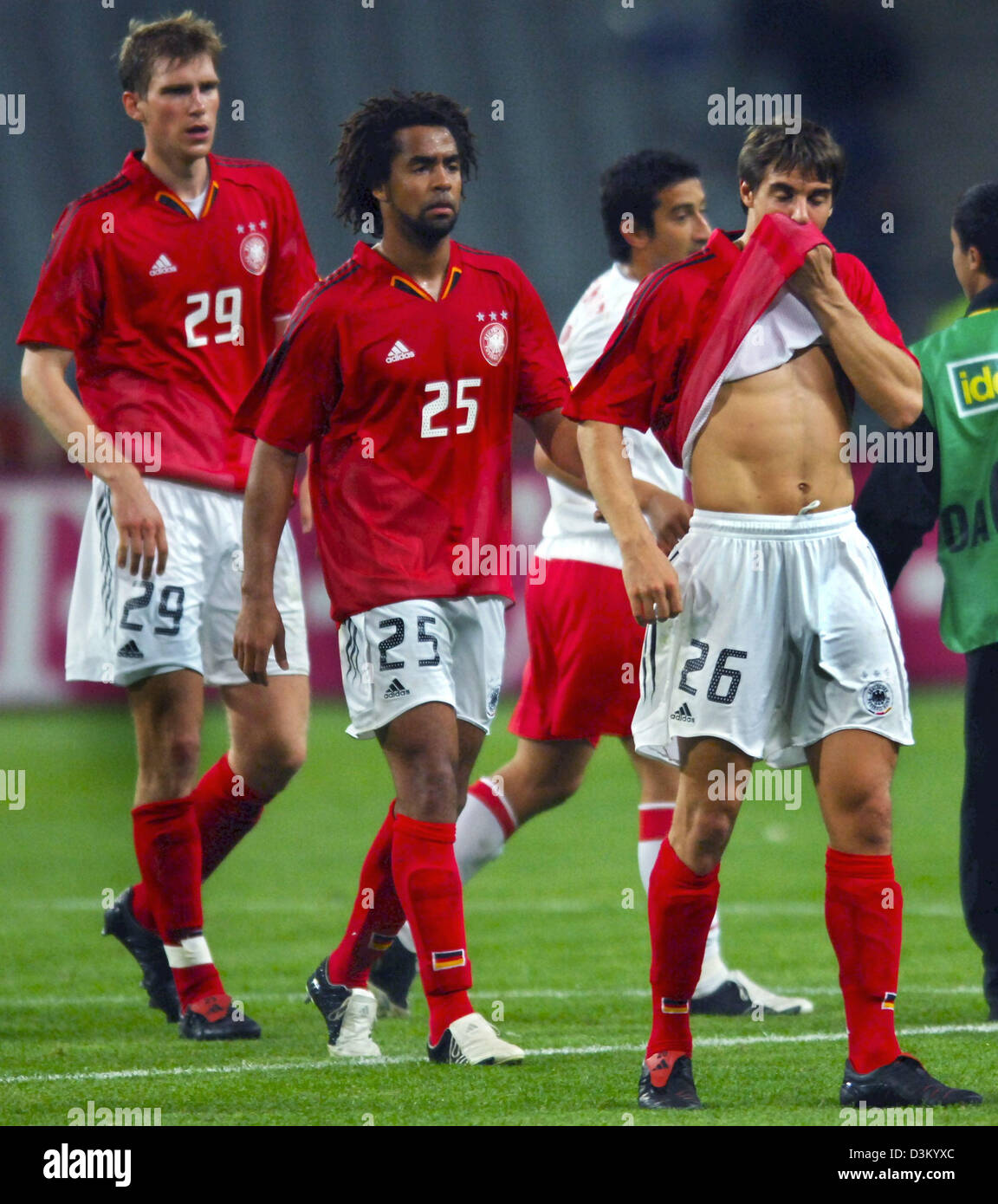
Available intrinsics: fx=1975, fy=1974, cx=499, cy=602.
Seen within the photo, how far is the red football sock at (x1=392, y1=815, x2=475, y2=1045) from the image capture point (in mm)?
4406

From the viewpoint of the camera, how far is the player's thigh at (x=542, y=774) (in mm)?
5609

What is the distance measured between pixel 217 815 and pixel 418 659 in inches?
50.6

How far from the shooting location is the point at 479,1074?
168 inches

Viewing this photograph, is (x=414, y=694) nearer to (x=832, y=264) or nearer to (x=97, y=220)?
(x=832, y=264)

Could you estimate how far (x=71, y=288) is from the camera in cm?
515

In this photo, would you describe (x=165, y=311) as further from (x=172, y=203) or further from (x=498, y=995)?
(x=498, y=995)

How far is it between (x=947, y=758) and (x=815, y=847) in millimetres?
2962

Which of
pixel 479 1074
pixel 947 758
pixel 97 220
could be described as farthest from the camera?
pixel 947 758

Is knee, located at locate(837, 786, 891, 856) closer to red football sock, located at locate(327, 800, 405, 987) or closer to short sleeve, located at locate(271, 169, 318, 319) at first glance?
red football sock, located at locate(327, 800, 405, 987)

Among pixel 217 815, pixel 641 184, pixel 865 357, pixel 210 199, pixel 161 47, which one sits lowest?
pixel 217 815

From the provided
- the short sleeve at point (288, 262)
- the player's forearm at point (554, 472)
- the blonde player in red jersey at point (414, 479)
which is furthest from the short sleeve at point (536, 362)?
the short sleeve at point (288, 262)

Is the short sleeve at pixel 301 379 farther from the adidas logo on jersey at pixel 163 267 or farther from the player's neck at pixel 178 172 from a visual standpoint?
the player's neck at pixel 178 172

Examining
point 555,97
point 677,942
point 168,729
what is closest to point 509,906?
point 168,729

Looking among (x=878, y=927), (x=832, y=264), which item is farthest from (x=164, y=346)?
(x=878, y=927)
